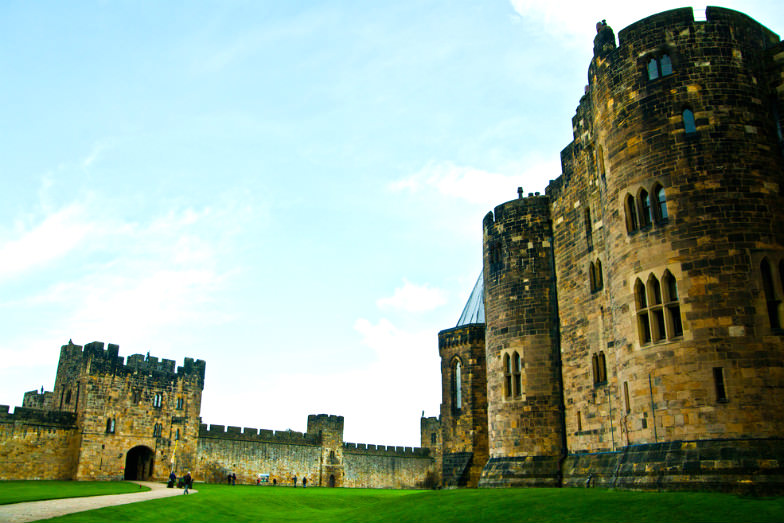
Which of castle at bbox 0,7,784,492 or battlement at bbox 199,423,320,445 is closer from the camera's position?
castle at bbox 0,7,784,492

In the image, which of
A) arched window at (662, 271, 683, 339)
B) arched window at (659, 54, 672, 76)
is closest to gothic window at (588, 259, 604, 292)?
arched window at (662, 271, 683, 339)

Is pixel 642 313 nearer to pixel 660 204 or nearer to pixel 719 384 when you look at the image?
pixel 719 384

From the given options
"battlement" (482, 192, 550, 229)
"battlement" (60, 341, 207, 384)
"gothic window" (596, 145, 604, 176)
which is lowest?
"battlement" (60, 341, 207, 384)

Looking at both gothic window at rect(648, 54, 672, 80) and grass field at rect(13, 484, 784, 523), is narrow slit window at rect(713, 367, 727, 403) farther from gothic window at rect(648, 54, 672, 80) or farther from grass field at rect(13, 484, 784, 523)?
gothic window at rect(648, 54, 672, 80)

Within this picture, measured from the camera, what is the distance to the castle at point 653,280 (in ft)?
46.3

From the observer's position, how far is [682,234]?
1532 centimetres

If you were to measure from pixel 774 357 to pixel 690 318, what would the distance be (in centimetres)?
191

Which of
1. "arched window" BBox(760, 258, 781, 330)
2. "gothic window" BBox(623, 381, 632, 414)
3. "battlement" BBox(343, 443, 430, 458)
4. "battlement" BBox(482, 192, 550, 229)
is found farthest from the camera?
"battlement" BBox(343, 443, 430, 458)

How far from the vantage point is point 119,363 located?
41.6 meters

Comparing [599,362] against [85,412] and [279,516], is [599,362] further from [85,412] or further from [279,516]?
[85,412]

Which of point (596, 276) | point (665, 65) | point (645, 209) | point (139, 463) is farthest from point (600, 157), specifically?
point (139, 463)

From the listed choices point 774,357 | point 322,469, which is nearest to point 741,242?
point 774,357

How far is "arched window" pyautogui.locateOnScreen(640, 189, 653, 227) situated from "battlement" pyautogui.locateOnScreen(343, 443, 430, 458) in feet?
140

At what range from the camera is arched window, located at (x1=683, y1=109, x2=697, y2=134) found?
52.4 feet
